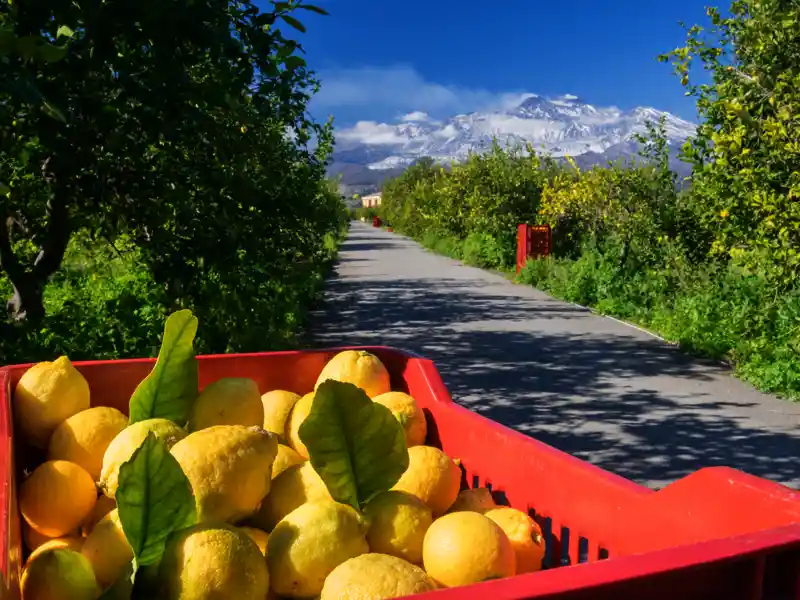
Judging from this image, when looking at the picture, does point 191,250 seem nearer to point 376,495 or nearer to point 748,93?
point 376,495

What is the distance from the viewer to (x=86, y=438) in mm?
1819

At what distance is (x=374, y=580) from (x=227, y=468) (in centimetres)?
44

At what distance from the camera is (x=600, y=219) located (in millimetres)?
16969

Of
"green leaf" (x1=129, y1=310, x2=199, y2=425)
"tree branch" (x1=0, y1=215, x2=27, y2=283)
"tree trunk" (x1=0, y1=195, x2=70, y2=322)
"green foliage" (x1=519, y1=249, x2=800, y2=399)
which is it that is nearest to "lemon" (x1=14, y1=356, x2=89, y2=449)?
"green leaf" (x1=129, y1=310, x2=199, y2=425)

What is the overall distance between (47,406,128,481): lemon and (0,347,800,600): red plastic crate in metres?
0.14

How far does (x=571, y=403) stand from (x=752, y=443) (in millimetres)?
1652

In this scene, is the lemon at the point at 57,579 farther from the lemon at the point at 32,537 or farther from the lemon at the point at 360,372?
the lemon at the point at 360,372

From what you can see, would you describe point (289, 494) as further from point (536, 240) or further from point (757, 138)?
point (536, 240)

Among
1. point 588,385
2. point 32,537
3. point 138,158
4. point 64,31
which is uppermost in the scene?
point 64,31

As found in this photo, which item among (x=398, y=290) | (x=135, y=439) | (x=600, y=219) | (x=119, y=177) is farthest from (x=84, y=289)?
(x=600, y=219)

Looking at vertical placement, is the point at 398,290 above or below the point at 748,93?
below

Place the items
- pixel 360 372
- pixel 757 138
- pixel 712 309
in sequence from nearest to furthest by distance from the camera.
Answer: pixel 360 372 < pixel 757 138 < pixel 712 309

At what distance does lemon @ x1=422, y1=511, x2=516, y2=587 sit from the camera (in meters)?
1.29

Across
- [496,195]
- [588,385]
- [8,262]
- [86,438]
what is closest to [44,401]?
[86,438]
